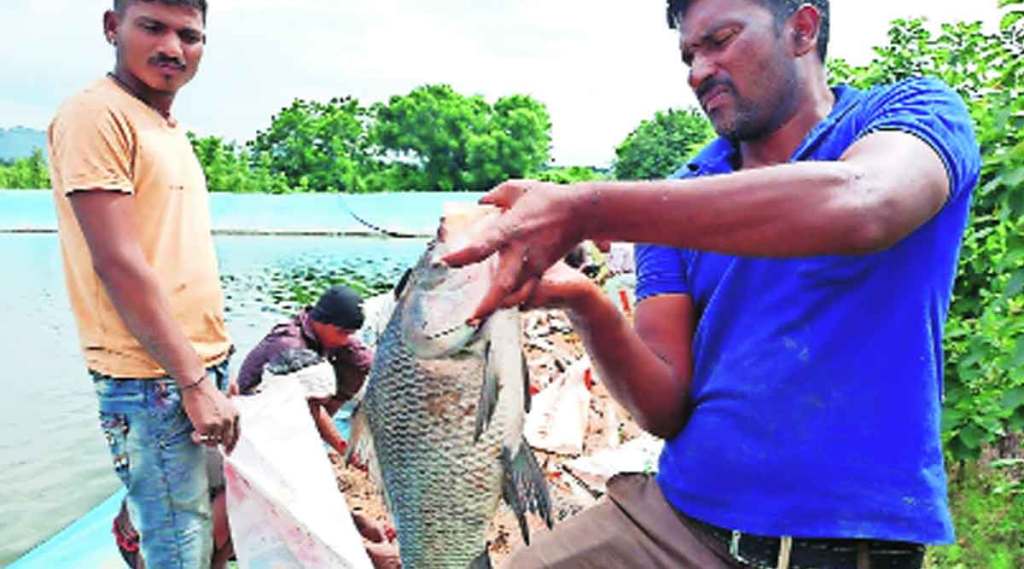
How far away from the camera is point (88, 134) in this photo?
9.96ft

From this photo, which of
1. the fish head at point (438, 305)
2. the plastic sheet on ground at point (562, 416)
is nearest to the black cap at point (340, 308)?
the plastic sheet on ground at point (562, 416)

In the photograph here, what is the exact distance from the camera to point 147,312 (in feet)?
10.0

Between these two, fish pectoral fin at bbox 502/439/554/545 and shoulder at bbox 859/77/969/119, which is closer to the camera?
shoulder at bbox 859/77/969/119

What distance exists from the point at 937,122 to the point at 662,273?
33.9 inches

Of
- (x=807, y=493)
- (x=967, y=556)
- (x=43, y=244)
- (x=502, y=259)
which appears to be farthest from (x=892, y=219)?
(x=43, y=244)

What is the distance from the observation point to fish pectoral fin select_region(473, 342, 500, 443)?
1.87m

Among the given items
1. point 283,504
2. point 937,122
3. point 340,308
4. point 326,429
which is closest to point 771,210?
point 937,122

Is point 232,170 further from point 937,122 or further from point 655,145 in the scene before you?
point 937,122

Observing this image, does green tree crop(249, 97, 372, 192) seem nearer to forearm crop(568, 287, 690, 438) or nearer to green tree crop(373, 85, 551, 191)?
green tree crop(373, 85, 551, 191)

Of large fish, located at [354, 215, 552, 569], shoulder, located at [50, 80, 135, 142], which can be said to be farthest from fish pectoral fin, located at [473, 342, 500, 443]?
shoulder, located at [50, 80, 135, 142]

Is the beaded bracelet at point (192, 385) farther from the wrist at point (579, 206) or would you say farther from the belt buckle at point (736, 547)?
the wrist at point (579, 206)

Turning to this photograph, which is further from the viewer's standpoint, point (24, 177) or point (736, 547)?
point (24, 177)

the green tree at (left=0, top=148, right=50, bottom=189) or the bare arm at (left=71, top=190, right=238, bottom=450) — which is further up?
the green tree at (left=0, top=148, right=50, bottom=189)

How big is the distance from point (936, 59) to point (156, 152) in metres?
6.88
